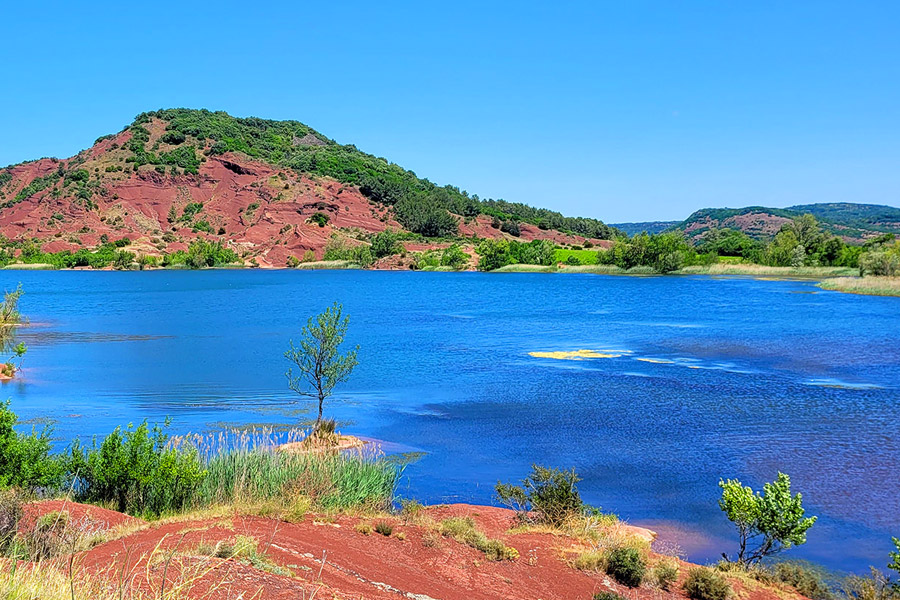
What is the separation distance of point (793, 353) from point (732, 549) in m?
24.5

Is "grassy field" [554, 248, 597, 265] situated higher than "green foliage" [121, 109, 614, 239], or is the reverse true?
"green foliage" [121, 109, 614, 239]

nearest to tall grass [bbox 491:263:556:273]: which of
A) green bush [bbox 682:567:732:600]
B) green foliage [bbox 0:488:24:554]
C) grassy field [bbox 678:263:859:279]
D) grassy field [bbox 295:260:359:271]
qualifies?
grassy field [bbox 678:263:859:279]

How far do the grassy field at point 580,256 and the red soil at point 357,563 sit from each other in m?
119

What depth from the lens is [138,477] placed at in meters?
10.5

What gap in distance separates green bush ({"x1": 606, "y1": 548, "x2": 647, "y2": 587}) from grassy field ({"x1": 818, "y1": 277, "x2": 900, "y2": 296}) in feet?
237

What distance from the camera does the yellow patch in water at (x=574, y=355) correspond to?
32531 millimetres

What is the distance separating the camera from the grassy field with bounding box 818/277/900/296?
71000 mm

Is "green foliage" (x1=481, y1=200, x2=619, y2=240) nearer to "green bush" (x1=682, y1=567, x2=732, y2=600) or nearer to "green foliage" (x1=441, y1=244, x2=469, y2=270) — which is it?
"green foliage" (x1=441, y1=244, x2=469, y2=270)

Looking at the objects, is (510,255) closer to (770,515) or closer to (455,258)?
(455,258)

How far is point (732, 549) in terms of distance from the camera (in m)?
12.2

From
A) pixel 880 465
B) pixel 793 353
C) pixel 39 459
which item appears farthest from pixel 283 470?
pixel 793 353

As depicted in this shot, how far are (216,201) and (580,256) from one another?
76.3 m

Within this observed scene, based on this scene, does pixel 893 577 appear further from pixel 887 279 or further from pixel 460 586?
pixel 887 279

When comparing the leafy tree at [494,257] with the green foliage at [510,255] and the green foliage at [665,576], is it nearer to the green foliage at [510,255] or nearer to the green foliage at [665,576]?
the green foliage at [510,255]
